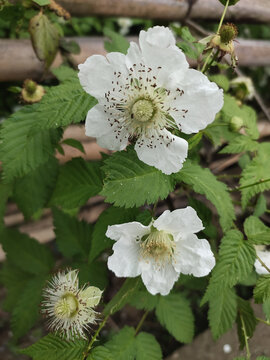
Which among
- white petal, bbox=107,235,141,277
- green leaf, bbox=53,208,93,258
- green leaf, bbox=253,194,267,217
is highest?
white petal, bbox=107,235,141,277

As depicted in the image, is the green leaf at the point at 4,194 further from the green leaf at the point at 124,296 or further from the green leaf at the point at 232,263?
the green leaf at the point at 232,263

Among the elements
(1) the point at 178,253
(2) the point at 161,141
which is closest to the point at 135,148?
(2) the point at 161,141

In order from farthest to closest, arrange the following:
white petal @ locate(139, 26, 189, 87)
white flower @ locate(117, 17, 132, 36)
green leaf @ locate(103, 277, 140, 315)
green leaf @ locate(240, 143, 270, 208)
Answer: white flower @ locate(117, 17, 132, 36)
green leaf @ locate(240, 143, 270, 208)
green leaf @ locate(103, 277, 140, 315)
white petal @ locate(139, 26, 189, 87)

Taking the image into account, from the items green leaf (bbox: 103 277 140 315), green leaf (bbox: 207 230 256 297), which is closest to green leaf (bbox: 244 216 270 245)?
green leaf (bbox: 207 230 256 297)

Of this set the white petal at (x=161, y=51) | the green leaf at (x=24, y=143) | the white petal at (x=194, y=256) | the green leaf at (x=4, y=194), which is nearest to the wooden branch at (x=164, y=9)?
the green leaf at (x=24, y=143)

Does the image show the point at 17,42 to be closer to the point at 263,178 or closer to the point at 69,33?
the point at 69,33

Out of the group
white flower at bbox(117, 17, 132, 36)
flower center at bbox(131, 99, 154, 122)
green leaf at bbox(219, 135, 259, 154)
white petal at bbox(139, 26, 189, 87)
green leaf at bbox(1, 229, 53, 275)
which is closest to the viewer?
white petal at bbox(139, 26, 189, 87)

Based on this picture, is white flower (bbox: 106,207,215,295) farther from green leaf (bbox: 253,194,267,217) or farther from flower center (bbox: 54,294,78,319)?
green leaf (bbox: 253,194,267,217)
